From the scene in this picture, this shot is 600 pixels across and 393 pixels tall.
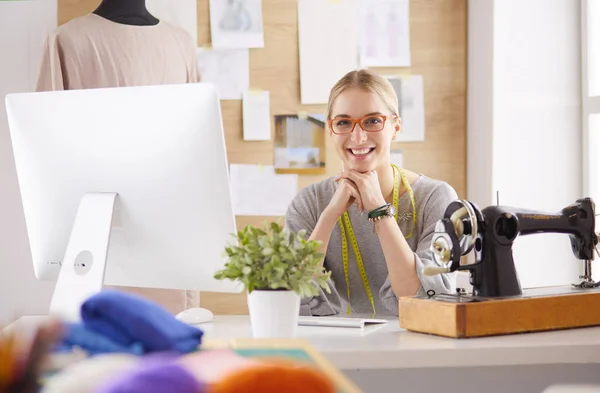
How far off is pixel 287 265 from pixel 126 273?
0.38 meters

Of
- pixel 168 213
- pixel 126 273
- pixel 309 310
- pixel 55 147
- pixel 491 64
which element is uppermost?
pixel 491 64

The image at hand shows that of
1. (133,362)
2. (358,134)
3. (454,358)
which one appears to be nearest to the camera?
(133,362)

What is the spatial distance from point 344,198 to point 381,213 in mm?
113

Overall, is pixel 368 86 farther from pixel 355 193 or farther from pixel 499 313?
pixel 499 313

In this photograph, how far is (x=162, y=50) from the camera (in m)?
2.58

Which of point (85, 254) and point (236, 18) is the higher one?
point (236, 18)

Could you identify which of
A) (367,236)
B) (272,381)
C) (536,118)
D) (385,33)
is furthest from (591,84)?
(272,381)

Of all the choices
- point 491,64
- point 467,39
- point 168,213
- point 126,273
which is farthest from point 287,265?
point 467,39

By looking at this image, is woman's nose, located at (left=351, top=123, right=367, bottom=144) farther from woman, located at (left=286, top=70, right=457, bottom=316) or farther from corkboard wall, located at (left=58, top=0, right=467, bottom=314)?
corkboard wall, located at (left=58, top=0, right=467, bottom=314)

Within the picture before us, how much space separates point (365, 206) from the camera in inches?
79.0

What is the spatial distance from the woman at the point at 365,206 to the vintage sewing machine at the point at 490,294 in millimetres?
360

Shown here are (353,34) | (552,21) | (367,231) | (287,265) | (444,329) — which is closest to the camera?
(287,265)

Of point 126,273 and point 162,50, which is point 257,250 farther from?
point 162,50

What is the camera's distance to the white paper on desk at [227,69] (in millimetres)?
2936
